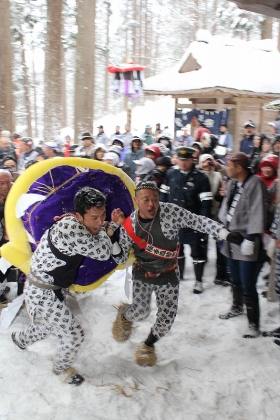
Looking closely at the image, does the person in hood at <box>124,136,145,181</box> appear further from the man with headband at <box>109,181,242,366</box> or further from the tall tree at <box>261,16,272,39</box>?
the tall tree at <box>261,16,272,39</box>

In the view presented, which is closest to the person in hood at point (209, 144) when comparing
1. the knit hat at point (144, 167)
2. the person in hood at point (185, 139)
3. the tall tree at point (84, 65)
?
the knit hat at point (144, 167)

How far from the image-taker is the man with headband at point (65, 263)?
10.0 ft

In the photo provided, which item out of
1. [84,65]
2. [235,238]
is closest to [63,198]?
[235,238]

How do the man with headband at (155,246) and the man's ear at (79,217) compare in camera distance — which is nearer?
the man's ear at (79,217)

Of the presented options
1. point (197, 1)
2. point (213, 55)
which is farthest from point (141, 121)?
point (213, 55)

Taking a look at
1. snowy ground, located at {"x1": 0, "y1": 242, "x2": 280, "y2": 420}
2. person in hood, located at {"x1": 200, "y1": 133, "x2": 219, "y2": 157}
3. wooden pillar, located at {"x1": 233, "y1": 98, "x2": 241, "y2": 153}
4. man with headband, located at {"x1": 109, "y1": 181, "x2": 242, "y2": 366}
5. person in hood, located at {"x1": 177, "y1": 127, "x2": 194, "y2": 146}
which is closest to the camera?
snowy ground, located at {"x1": 0, "y1": 242, "x2": 280, "y2": 420}

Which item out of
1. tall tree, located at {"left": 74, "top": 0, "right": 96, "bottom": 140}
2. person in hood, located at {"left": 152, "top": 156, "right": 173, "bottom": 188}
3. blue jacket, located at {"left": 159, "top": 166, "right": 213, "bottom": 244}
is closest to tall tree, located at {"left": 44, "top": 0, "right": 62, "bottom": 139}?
tall tree, located at {"left": 74, "top": 0, "right": 96, "bottom": 140}

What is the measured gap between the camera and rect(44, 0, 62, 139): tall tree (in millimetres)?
12492

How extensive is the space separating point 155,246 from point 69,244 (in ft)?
2.84

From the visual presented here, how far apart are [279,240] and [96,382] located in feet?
7.20

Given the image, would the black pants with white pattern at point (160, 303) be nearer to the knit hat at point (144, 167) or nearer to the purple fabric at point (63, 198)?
the purple fabric at point (63, 198)

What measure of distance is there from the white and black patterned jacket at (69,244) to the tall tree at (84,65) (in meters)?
9.92

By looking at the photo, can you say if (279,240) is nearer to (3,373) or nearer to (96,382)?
(96,382)

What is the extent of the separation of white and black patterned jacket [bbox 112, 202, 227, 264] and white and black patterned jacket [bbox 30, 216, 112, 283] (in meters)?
0.40
